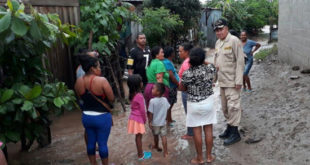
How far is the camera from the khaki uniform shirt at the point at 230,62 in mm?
4098

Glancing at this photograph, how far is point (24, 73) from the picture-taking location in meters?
3.34

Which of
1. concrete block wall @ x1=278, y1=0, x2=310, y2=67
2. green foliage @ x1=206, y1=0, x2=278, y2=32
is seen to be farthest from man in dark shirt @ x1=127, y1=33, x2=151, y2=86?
green foliage @ x1=206, y1=0, x2=278, y2=32

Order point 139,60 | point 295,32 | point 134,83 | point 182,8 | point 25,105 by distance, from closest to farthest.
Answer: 1. point 25,105
2. point 134,83
3. point 139,60
4. point 295,32
5. point 182,8

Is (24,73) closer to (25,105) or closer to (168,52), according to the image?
(25,105)

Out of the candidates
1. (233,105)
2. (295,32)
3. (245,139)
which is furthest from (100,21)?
(295,32)

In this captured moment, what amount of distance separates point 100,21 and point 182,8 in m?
8.43

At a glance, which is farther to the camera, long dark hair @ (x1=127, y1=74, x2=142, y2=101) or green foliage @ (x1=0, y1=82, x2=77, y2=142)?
long dark hair @ (x1=127, y1=74, x2=142, y2=101)

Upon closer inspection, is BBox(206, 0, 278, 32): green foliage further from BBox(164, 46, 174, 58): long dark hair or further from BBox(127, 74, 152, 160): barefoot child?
BBox(127, 74, 152, 160): barefoot child

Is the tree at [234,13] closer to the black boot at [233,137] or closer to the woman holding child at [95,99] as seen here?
the black boot at [233,137]

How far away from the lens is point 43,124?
3525 millimetres

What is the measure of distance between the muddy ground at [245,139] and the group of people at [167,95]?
0.23 m

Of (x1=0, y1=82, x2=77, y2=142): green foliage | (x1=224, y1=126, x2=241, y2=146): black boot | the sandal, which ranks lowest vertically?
the sandal

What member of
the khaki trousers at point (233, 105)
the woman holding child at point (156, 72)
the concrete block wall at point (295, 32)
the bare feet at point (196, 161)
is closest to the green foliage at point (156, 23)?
the concrete block wall at point (295, 32)

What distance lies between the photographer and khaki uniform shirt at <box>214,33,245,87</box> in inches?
161
